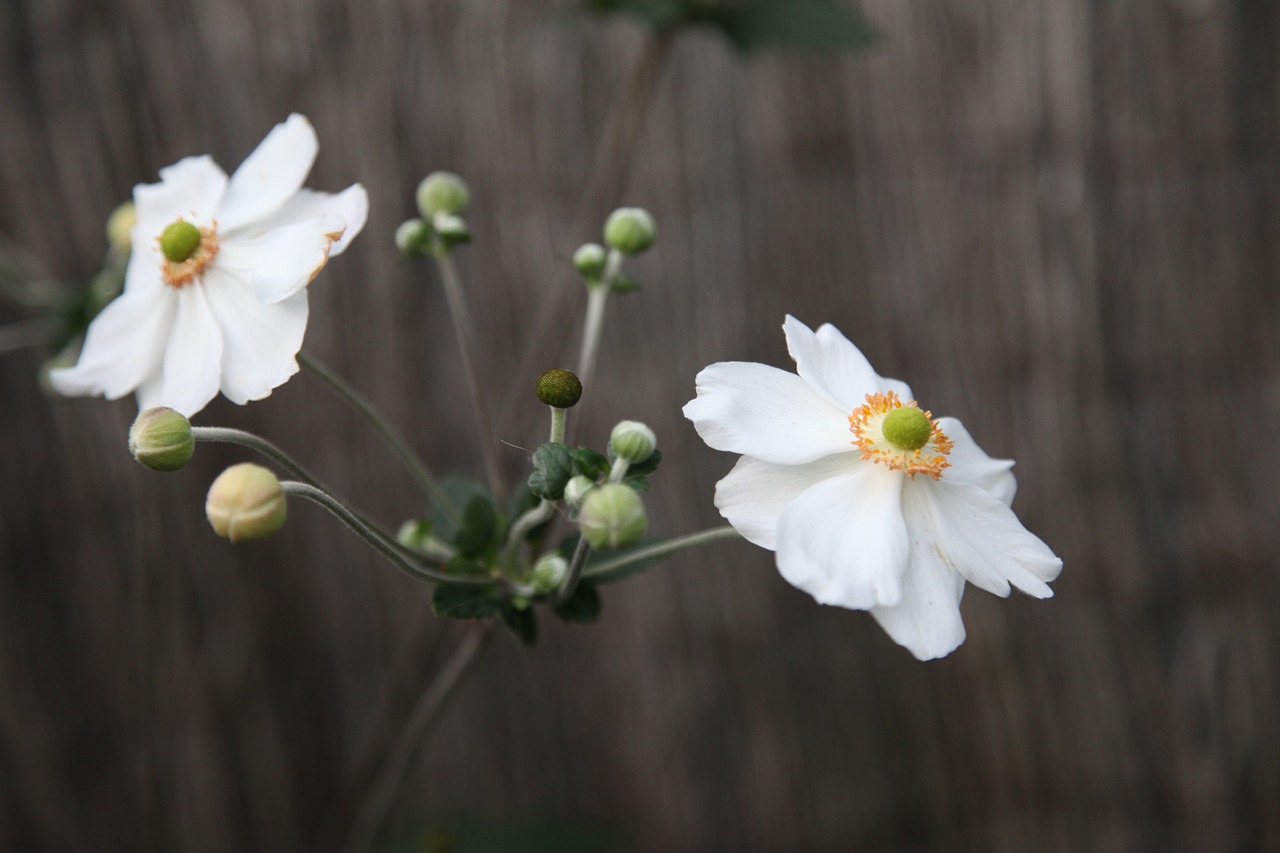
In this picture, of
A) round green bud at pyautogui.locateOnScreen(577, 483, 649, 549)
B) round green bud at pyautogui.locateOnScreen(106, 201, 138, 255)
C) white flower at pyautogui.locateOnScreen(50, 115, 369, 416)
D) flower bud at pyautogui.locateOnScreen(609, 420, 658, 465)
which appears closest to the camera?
round green bud at pyautogui.locateOnScreen(577, 483, 649, 549)

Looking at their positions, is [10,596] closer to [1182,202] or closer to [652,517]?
[652,517]

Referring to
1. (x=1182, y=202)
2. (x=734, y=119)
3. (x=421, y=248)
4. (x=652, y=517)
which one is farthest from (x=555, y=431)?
(x=1182, y=202)

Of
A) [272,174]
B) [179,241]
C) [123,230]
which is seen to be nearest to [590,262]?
[272,174]

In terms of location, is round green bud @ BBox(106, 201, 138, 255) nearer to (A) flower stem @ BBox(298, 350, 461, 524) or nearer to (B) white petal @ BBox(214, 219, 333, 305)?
(B) white petal @ BBox(214, 219, 333, 305)

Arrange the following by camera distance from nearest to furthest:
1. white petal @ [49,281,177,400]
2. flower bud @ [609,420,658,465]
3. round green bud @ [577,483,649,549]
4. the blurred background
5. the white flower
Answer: round green bud @ [577,483,649,549], flower bud @ [609,420,658,465], the white flower, white petal @ [49,281,177,400], the blurred background

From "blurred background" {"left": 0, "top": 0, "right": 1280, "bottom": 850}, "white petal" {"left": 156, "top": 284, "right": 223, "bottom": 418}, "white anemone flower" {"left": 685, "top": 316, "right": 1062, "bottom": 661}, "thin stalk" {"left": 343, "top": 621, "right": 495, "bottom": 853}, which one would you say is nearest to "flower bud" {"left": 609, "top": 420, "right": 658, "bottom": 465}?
"white anemone flower" {"left": 685, "top": 316, "right": 1062, "bottom": 661}
